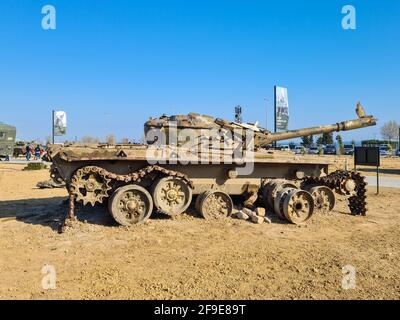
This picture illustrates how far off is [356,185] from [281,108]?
560 inches

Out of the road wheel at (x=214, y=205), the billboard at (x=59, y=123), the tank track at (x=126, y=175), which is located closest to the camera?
the tank track at (x=126, y=175)

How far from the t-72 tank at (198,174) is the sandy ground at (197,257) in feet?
1.51

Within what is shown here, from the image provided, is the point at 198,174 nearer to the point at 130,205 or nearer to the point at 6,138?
the point at 130,205

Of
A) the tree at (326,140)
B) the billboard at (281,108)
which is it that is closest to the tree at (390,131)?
the tree at (326,140)

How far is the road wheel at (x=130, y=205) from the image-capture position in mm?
8422

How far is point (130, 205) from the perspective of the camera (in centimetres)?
853

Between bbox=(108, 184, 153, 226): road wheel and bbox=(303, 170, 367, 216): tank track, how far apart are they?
4639 mm

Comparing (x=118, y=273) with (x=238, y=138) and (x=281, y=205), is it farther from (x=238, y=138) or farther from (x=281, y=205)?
(x=238, y=138)

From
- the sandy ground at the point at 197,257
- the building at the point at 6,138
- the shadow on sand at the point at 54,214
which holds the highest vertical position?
the building at the point at 6,138

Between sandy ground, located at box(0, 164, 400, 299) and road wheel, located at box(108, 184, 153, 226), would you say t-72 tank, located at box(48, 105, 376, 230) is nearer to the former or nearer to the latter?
road wheel, located at box(108, 184, 153, 226)

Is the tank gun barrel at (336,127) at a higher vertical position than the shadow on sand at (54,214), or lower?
higher

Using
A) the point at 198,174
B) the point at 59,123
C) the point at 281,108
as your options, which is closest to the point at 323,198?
the point at 198,174

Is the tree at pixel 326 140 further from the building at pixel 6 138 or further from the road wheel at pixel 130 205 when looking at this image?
the road wheel at pixel 130 205
